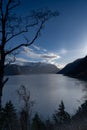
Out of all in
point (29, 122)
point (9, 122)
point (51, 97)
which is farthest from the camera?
point (51, 97)

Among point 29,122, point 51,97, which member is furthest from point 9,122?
point 51,97

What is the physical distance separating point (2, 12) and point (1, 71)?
93.6 inches

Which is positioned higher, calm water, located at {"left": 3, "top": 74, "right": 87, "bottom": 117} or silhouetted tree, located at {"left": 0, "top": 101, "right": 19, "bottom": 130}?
silhouetted tree, located at {"left": 0, "top": 101, "right": 19, "bottom": 130}

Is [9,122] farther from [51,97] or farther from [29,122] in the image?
[51,97]

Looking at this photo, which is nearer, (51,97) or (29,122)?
(29,122)

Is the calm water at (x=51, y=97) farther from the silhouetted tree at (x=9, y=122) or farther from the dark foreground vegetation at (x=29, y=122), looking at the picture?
the silhouetted tree at (x=9, y=122)

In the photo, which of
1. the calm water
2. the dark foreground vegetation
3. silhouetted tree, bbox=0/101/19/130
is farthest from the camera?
the calm water

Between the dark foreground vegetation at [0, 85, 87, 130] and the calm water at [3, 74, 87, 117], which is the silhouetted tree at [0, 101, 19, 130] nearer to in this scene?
the dark foreground vegetation at [0, 85, 87, 130]

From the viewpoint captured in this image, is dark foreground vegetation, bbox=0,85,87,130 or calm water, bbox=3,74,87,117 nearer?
dark foreground vegetation, bbox=0,85,87,130

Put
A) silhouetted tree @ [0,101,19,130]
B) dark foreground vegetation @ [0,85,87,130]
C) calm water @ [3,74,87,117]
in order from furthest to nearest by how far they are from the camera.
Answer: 1. calm water @ [3,74,87,117]
2. silhouetted tree @ [0,101,19,130]
3. dark foreground vegetation @ [0,85,87,130]

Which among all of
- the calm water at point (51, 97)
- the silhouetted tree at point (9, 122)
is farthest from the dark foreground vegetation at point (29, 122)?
the calm water at point (51, 97)

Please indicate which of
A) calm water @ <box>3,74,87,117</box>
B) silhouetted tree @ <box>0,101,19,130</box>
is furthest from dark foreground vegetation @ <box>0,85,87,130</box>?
calm water @ <box>3,74,87,117</box>

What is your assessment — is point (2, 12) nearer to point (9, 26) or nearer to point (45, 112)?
point (9, 26)

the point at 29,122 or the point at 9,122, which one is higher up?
the point at 29,122
